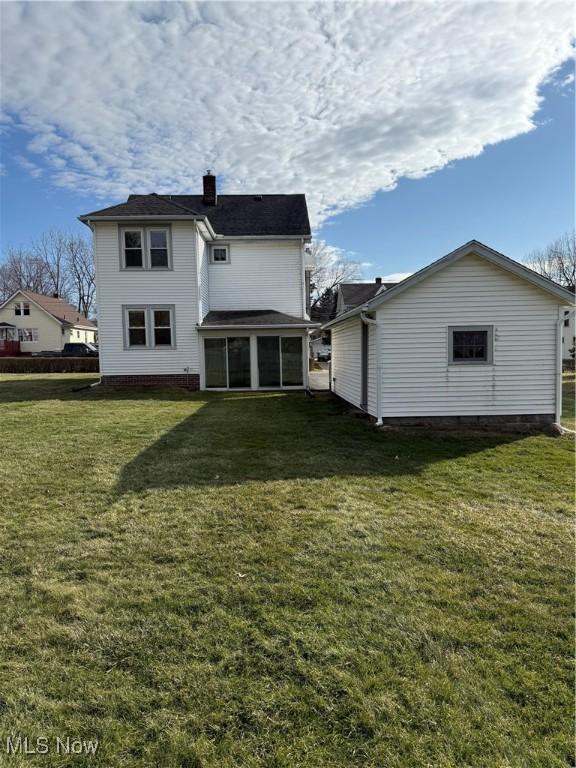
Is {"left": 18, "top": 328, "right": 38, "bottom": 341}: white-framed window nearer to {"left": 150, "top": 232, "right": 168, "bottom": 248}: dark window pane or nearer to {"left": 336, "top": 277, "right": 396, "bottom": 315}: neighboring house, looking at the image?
{"left": 336, "top": 277, "right": 396, "bottom": 315}: neighboring house

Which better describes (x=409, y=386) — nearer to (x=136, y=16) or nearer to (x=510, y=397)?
(x=510, y=397)

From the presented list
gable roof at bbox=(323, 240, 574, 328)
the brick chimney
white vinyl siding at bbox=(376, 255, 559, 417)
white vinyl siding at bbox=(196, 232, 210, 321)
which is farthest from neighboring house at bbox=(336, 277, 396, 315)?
gable roof at bbox=(323, 240, 574, 328)

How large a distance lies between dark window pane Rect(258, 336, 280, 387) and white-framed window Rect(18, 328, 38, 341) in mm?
31997

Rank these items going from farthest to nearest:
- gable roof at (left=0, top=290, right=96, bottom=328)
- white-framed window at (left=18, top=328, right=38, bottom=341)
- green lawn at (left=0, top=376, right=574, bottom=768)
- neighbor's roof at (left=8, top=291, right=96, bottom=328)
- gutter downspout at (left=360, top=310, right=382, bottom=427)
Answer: white-framed window at (left=18, top=328, right=38, bottom=341), neighbor's roof at (left=8, top=291, right=96, bottom=328), gable roof at (left=0, top=290, right=96, bottom=328), gutter downspout at (left=360, top=310, right=382, bottom=427), green lawn at (left=0, top=376, right=574, bottom=768)

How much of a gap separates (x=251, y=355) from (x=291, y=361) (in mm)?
1539

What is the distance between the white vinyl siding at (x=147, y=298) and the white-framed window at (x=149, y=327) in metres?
0.17

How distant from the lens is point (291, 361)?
658 inches

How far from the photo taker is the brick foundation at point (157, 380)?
633 inches

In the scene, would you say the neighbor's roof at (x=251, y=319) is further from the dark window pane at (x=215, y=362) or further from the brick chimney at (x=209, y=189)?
the brick chimney at (x=209, y=189)

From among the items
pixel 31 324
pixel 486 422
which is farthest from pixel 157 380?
pixel 31 324

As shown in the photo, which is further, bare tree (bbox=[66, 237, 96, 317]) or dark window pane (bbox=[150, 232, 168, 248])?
bare tree (bbox=[66, 237, 96, 317])

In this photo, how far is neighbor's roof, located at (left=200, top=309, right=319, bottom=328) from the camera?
1592cm

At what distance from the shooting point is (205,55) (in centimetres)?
816

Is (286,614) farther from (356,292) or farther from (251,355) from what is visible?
(356,292)
